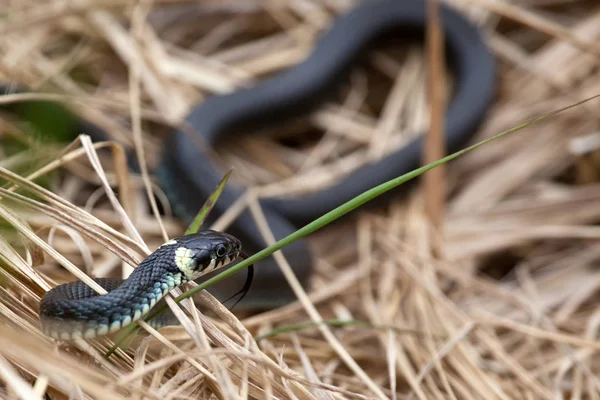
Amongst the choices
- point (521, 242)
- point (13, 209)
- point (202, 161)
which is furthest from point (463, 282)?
point (13, 209)

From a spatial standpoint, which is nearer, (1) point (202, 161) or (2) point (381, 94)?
(1) point (202, 161)

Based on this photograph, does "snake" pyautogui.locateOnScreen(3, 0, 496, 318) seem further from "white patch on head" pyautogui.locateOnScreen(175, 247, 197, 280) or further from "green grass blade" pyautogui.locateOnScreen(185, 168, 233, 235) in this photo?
"white patch on head" pyautogui.locateOnScreen(175, 247, 197, 280)

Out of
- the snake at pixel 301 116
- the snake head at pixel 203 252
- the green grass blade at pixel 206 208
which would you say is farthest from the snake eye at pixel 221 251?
the snake at pixel 301 116

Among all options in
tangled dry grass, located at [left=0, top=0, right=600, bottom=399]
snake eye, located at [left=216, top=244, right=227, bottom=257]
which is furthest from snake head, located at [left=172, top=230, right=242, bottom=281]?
tangled dry grass, located at [left=0, top=0, right=600, bottom=399]

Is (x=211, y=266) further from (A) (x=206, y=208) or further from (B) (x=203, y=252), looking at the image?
(A) (x=206, y=208)

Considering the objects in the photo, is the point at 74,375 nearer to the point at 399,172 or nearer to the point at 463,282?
the point at 463,282

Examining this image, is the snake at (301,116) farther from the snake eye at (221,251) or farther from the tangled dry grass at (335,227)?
the snake eye at (221,251)
